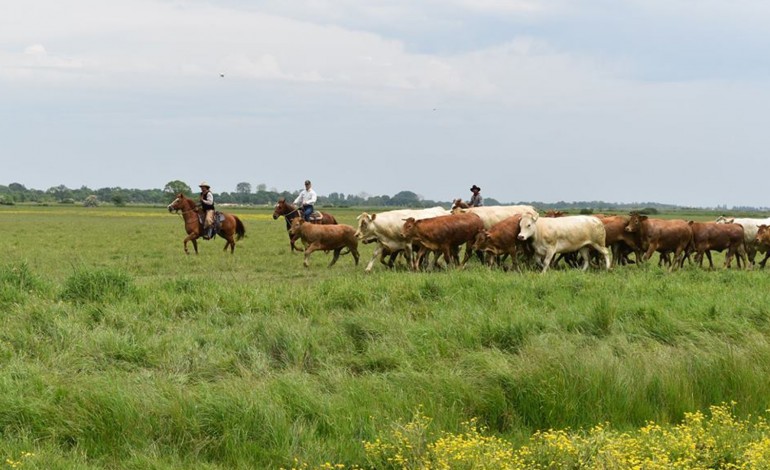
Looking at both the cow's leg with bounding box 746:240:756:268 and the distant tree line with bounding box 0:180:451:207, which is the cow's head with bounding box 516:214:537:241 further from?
the distant tree line with bounding box 0:180:451:207

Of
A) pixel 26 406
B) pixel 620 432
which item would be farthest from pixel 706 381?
pixel 26 406

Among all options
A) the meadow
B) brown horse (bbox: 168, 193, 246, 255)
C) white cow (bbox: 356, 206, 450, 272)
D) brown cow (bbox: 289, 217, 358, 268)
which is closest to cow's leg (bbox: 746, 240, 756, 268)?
the meadow

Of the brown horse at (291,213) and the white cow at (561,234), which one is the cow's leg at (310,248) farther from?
the white cow at (561,234)

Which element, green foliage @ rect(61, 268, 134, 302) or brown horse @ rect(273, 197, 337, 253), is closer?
Result: green foliage @ rect(61, 268, 134, 302)

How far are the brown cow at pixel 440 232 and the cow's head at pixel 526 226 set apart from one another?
121 cm

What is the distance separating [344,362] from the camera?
9.53m

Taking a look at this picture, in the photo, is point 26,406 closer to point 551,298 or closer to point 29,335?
point 29,335

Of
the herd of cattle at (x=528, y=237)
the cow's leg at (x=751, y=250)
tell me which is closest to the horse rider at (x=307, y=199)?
the herd of cattle at (x=528, y=237)

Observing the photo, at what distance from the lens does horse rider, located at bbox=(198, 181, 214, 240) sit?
23.4m

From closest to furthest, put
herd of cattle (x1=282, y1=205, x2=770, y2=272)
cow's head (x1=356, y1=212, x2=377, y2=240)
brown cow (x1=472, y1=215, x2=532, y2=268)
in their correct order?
brown cow (x1=472, y1=215, x2=532, y2=268)
herd of cattle (x1=282, y1=205, x2=770, y2=272)
cow's head (x1=356, y1=212, x2=377, y2=240)

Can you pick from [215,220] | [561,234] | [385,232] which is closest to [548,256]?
[561,234]

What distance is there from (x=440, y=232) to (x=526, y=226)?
197 centimetres

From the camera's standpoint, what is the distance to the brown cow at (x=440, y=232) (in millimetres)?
17703

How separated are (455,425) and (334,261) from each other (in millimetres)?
13136
